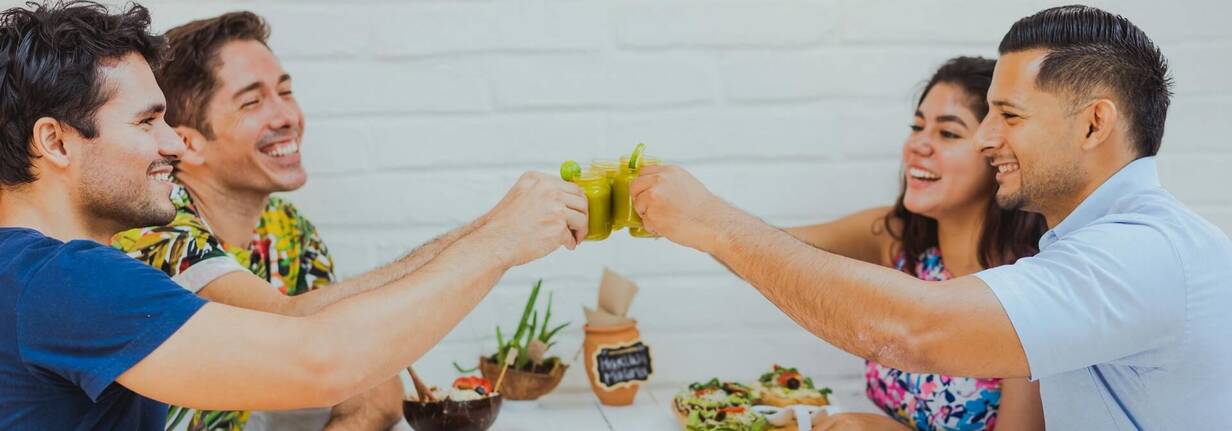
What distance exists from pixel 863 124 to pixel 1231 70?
0.81 metres

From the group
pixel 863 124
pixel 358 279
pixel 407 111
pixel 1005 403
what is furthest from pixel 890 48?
pixel 358 279

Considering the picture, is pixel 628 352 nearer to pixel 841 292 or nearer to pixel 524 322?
pixel 524 322

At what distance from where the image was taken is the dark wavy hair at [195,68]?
225 centimetres

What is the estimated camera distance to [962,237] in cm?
234

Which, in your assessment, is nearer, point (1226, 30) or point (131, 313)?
point (131, 313)

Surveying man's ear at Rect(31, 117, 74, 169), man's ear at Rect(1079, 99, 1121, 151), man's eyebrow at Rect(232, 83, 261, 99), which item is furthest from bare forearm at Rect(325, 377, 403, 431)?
man's ear at Rect(1079, 99, 1121, 151)

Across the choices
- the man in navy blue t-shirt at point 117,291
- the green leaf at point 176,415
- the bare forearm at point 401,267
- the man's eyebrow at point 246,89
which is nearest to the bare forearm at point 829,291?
the man in navy blue t-shirt at point 117,291

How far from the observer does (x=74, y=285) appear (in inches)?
52.3

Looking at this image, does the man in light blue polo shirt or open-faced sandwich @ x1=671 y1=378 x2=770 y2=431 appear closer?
the man in light blue polo shirt

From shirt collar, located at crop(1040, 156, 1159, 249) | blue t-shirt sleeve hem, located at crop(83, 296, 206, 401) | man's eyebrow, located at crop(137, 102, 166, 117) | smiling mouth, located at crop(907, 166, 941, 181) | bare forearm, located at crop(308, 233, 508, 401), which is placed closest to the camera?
blue t-shirt sleeve hem, located at crop(83, 296, 206, 401)

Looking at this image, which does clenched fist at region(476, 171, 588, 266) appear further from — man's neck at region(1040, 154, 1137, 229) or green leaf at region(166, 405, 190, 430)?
man's neck at region(1040, 154, 1137, 229)

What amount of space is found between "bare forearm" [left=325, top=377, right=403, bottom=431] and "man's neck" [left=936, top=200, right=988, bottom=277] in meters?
1.11

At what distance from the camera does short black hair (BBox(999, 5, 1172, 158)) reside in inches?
66.7

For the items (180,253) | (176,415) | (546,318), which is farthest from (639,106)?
(176,415)
